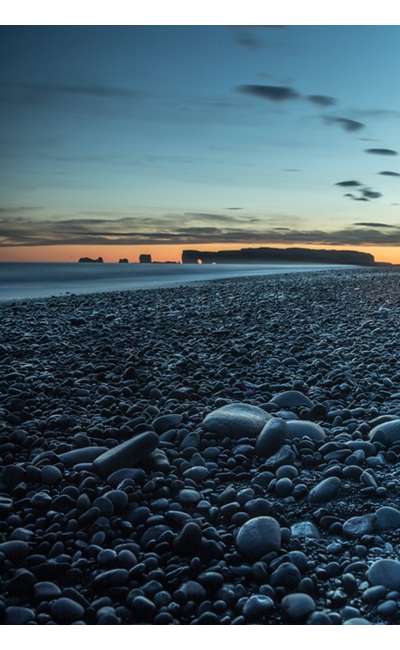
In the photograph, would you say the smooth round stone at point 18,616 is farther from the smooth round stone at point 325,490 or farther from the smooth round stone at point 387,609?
the smooth round stone at point 325,490

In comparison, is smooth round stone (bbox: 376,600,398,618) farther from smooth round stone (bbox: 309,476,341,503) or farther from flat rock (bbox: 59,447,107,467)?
flat rock (bbox: 59,447,107,467)

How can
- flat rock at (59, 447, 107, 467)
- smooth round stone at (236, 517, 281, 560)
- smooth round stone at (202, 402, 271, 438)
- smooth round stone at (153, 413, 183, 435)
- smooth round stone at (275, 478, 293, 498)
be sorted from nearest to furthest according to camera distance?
smooth round stone at (236, 517, 281, 560), smooth round stone at (275, 478, 293, 498), flat rock at (59, 447, 107, 467), smooth round stone at (202, 402, 271, 438), smooth round stone at (153, 413, 183, 435)

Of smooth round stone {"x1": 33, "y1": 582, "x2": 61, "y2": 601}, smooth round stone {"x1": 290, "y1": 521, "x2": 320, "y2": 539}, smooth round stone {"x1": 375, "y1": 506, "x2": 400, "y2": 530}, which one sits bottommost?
smooth round stone {"x1": 33, "y1": 582, "x2": 61, "y2": 601}

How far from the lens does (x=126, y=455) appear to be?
299 cm

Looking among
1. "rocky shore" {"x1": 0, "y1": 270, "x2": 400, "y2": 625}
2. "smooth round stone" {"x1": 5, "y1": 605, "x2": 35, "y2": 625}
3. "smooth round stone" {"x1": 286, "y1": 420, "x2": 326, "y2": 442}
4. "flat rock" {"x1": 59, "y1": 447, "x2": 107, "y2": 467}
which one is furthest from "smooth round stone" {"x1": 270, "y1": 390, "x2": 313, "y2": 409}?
"smooth round stone" {"x1": 5, "y1": 605, "x2": 35, "y2": 625}

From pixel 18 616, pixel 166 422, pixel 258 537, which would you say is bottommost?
pixel 18 616

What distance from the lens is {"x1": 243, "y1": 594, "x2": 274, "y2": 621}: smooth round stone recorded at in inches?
72.0

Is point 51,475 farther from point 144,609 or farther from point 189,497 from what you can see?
point 144,609

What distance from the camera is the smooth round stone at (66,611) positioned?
185 centimetres

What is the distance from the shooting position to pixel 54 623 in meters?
1.84

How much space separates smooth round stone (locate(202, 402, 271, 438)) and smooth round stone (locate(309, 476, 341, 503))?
28.8 inches

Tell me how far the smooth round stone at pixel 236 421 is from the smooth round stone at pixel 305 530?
100 centimetres

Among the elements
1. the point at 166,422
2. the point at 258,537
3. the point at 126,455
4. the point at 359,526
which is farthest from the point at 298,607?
the point at 166,422

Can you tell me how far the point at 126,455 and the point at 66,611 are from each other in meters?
1.16
